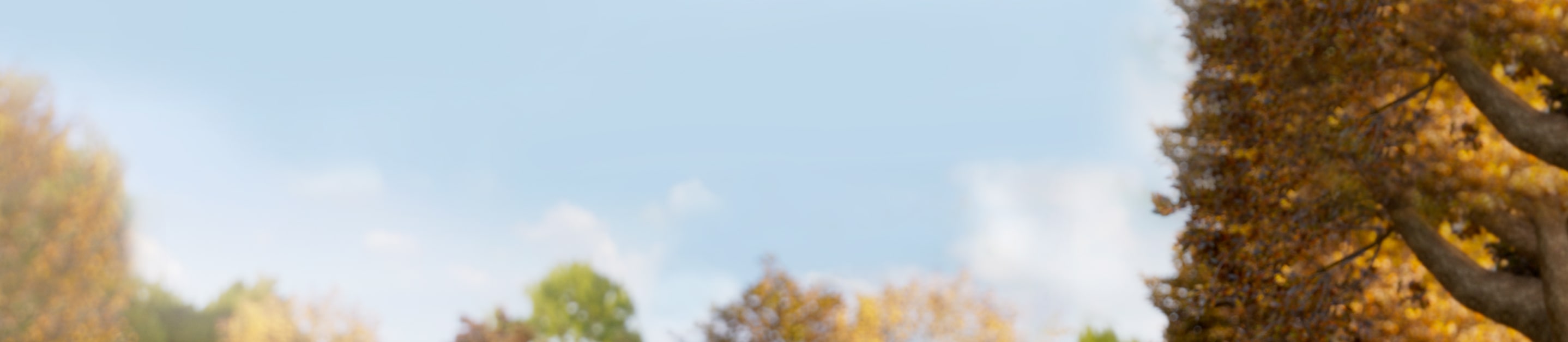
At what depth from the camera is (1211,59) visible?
12508 mm

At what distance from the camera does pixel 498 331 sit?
3053 centimetres

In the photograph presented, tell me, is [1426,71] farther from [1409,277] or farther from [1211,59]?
[1211,59]

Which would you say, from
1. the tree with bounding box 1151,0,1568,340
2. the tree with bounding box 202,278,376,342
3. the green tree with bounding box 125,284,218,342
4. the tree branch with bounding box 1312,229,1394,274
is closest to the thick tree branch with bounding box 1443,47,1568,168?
the tree with bounding box 1151,0,1568,340

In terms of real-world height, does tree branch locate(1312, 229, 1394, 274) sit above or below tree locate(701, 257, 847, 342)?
below

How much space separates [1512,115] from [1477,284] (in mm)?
1539

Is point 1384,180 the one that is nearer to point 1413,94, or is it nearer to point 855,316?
point 1413,94

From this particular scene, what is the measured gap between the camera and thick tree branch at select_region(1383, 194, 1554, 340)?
8930mm

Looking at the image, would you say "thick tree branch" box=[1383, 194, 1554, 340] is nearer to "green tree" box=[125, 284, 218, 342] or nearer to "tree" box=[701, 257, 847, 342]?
"tree" box=[701, 257, 847, 342]

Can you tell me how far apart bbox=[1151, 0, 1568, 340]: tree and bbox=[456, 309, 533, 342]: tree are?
21.0 m

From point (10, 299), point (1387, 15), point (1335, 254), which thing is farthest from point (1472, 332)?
point (10, 299)

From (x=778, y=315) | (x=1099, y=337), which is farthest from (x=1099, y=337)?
(x=778, y=315)

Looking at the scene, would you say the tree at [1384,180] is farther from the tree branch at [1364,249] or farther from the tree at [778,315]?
the tree at [778,315]

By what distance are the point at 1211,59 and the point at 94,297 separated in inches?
999

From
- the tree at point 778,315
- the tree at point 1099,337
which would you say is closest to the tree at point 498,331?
the tree at point 778,315
